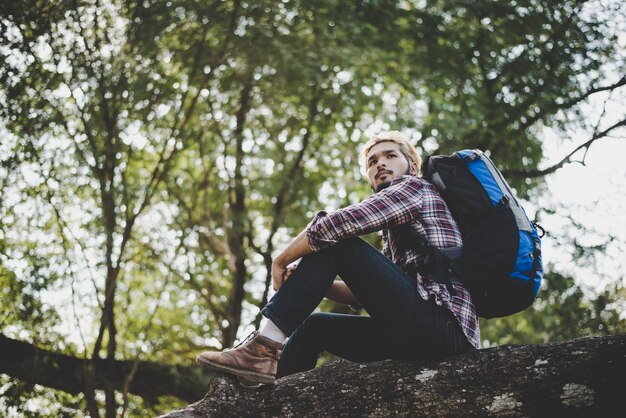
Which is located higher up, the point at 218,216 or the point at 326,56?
the point at 326,56

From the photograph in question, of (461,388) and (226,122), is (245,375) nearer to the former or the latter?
(461,388)

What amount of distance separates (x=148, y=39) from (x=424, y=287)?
4.80m

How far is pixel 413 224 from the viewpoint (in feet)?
9.48

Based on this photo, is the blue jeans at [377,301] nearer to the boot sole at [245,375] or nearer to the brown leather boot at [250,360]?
the brown leather boot at [250,360]

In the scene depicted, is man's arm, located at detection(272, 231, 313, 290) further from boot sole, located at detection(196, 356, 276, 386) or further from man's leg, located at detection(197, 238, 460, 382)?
boot sole, located at detection(196, 356, 276, 386)

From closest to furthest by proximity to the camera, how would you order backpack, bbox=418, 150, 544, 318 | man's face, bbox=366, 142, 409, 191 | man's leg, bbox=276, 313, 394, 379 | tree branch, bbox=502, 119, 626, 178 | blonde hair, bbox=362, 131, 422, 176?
backpack, bbox=418, 150, 544, 318
man's leg, bbox=276, 313, 394, 379
man's face, bbox=366, 142, 409, 191
blonde hair, bbox=362, 131, 422, 176
tree branch, bbox=502, 119, 626, 178

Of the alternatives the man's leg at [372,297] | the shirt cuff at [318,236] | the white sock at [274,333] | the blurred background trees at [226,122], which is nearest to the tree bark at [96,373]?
the blurred background trees at [226,122]

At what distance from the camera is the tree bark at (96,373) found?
542 cm

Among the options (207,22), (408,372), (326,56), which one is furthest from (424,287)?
(207,22)

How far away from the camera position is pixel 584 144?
6457mm

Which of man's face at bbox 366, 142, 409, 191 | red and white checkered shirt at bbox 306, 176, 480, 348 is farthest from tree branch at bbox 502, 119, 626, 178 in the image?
red and white checkered shirt at bbox 306, 176, 480, 348

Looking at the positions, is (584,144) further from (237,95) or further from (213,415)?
(213,415)

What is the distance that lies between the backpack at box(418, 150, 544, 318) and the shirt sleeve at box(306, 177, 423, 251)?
175mm

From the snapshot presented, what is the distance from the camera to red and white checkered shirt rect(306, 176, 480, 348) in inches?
105
